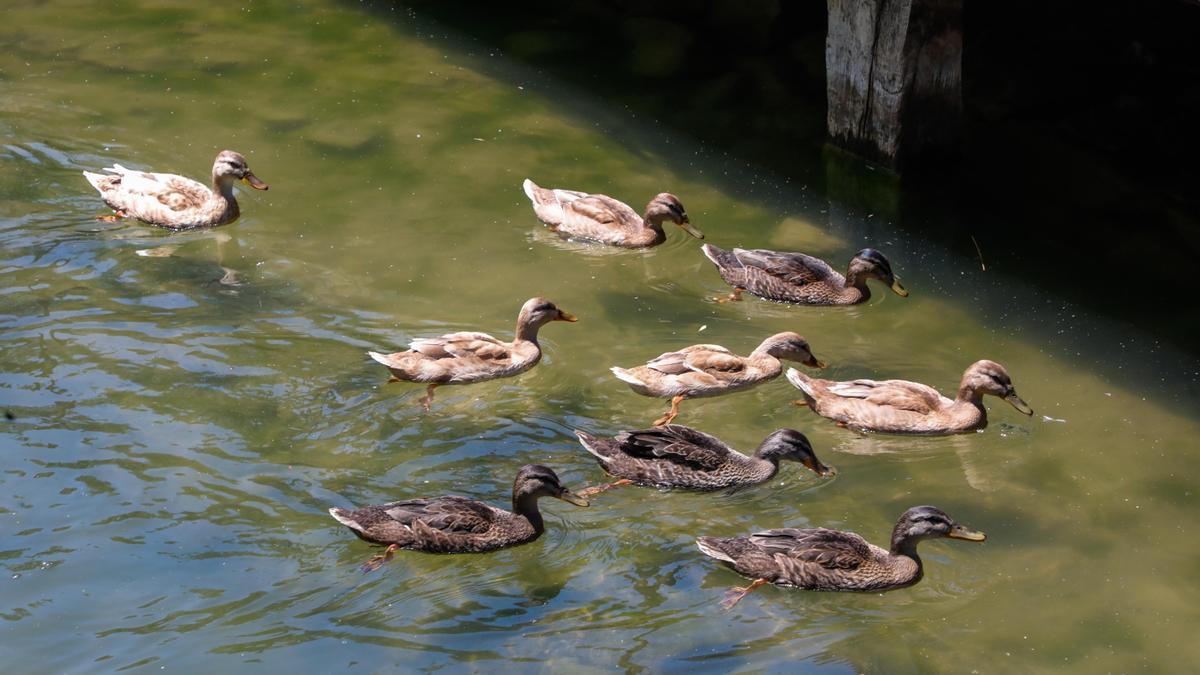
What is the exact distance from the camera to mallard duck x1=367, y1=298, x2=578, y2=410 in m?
8.75

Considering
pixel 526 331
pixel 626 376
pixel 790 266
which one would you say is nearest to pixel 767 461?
pixel 626 376

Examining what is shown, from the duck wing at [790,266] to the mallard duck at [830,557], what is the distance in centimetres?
315

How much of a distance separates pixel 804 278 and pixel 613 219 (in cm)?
154

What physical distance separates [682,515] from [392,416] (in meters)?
1.84

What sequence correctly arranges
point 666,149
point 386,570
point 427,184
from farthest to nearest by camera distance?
point 666,149 < point 427,184 < point 386,570

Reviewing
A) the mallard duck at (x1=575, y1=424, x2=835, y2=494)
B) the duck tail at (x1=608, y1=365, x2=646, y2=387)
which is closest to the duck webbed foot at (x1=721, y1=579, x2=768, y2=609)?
the mallard duck at (x1=575, y1=424, x2=835, y2=494)

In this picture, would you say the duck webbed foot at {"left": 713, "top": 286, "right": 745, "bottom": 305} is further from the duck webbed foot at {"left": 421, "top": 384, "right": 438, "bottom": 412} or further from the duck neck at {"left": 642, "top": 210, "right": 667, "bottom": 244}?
the duck webbed foot at {"left": 421, "top": 384, "right": 438, "bottom": 412}

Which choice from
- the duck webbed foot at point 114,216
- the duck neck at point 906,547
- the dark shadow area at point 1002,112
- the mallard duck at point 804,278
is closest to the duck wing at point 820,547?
the duck neck at point 906,547

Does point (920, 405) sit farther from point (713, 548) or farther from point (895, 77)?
point (895, 77)

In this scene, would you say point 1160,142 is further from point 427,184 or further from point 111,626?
point 111,626

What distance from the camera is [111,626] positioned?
660 cm

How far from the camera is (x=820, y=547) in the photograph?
7152mm

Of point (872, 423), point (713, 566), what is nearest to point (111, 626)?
point (713, 566)

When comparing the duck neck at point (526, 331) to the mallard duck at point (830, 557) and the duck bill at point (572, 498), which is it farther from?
the mallard duck at point (830, 557)
